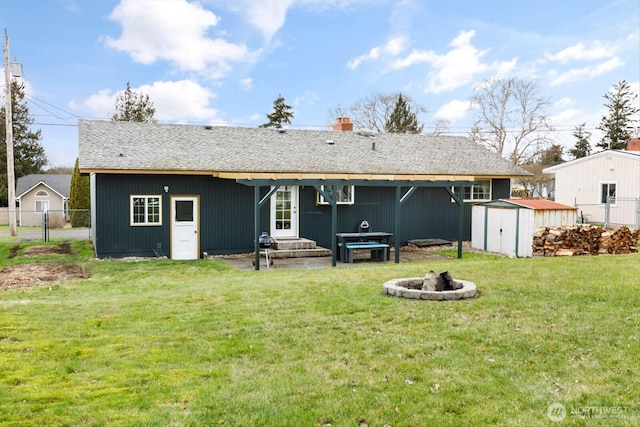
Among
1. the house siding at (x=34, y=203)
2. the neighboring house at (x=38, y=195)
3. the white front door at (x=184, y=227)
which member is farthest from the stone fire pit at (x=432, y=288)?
the neighboring house at (x=38, y=195)

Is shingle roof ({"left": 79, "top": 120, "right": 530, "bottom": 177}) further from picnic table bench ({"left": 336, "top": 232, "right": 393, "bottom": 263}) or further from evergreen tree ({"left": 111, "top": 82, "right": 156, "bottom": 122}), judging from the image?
evergreen tree ({"left": 111, "top": 82, "right": 156, "bottom": 122})

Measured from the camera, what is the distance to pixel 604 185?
22875 millimetres

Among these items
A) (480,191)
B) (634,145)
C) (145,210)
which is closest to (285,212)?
(145,210)

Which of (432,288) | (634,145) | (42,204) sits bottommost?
(432,288)

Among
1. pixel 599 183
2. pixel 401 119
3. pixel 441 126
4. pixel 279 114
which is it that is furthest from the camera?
pixel 441 126

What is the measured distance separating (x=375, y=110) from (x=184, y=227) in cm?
3049

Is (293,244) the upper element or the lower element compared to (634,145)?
lower

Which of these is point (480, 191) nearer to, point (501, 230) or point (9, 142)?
point (501, 230)

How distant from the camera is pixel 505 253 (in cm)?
1466

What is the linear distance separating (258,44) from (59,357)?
57.7ft

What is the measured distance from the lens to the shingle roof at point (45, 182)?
125 feet

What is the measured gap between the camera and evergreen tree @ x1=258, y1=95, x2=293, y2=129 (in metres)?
41.4

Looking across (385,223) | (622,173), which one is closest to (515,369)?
(385,223)

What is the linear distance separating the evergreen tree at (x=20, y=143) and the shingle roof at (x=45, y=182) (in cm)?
111
